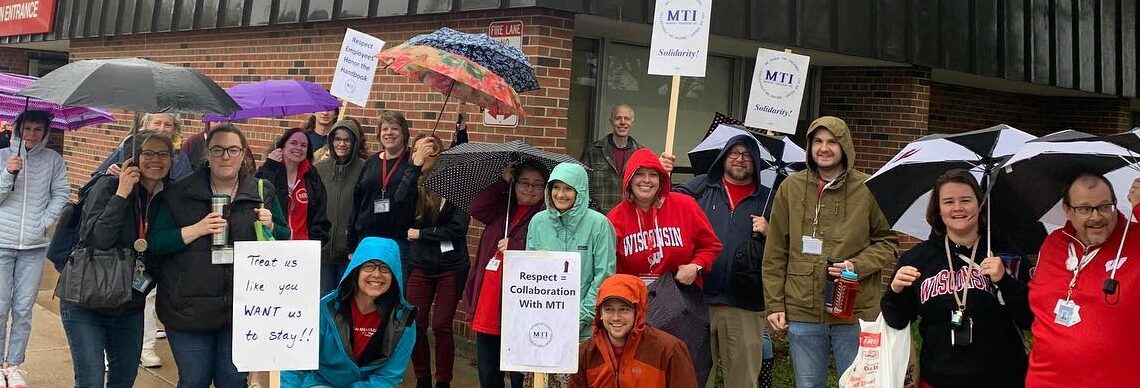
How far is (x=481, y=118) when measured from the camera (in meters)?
7.73

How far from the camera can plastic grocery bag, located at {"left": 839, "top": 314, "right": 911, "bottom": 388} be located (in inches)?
157

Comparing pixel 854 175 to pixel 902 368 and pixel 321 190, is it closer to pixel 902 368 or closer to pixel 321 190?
pixel 902 368

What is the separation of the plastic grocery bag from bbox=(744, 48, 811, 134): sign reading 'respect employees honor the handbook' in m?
3.01

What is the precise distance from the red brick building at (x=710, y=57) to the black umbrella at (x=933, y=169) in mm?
3348

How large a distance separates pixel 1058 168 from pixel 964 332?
0.69 m

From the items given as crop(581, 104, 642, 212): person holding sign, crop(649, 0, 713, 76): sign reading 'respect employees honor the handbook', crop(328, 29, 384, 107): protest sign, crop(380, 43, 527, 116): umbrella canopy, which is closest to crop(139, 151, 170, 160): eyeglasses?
crop(380, 43, 527, 116): umbrella canopy

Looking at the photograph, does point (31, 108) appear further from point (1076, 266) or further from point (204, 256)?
point (1076, 266)

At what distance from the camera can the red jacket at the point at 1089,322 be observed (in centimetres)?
341

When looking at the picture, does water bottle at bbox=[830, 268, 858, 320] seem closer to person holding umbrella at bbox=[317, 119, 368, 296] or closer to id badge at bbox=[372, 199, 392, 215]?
id badge at bbox=[372, 199, 392, 215]

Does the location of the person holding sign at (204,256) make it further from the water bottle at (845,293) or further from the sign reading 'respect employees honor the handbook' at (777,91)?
the sign reading 'respect employees honor the handbook' at (777,91)

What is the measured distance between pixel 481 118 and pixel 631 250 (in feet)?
9.35

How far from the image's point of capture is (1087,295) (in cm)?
351

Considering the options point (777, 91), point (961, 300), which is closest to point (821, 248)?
point (961, 300)

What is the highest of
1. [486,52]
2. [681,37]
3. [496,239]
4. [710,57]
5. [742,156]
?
[710,57]
